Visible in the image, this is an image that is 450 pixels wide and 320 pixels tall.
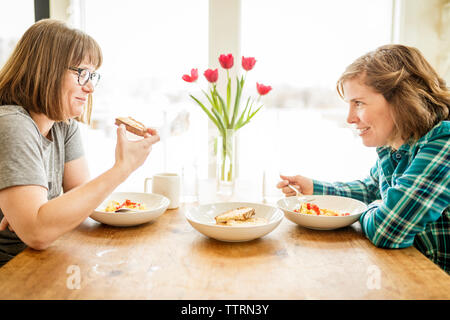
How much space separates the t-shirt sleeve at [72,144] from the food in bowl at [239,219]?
2.43 ft

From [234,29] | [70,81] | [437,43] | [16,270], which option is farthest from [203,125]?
[16,270]

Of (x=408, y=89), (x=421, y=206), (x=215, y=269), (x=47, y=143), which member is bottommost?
(x=215, y=269)

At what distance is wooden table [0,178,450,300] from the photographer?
0.80m

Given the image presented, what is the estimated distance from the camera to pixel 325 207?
143 centimetres

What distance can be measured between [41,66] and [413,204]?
47.7 inches

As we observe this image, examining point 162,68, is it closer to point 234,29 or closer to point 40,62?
point 234,29

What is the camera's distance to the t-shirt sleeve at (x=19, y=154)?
1043 millimetres

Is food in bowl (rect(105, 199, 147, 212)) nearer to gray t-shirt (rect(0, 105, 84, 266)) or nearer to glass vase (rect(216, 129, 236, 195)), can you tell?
gray t-shirt (rect(0, 105, 84, 266))

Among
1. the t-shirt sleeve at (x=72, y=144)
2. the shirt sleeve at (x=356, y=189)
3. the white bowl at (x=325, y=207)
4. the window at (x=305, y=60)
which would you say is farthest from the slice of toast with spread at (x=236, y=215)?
the window at (x=305, y=60)

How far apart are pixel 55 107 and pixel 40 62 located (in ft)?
0.49

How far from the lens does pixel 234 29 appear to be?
2.51m

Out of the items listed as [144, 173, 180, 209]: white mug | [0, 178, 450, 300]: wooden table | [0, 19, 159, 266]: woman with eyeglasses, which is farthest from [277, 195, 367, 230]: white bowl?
[0, 19, 159, 266]: woman with eyeglasses

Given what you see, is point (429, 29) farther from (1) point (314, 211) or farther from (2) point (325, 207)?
(1) point (314, 211)

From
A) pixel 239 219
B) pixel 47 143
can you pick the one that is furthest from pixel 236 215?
pixel 47 143
